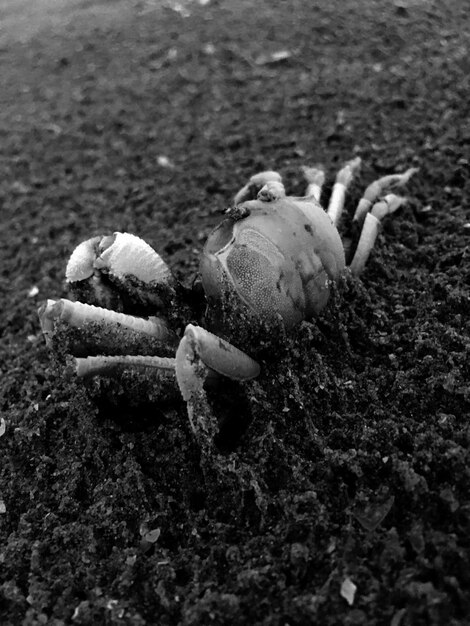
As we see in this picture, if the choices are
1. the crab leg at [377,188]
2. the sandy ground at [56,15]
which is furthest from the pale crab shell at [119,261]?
the sandy ground at [56,15]

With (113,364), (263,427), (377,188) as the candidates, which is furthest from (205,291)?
(377,188)

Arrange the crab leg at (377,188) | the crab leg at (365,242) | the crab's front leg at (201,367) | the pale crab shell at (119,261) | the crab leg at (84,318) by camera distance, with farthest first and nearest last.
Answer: the crab leg at (377,188), the crab leg at (365,242), the pale crab shell at (119,261), the crab leg at (84,318), the crab's front leg at (201,367)

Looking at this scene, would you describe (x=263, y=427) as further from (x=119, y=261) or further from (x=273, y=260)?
(x=119, y=261)

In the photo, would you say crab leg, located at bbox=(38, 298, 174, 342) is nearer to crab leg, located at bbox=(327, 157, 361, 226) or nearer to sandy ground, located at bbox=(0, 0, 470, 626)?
sandy ground, located at bbox=(0, 0, 470, 626)

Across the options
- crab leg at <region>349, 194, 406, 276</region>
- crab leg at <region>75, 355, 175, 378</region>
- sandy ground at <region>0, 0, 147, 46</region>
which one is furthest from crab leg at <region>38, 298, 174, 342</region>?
sandy ground at <region>0, 0, 147, 46</region>

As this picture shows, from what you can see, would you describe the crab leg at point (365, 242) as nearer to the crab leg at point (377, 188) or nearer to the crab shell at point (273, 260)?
the crab leg at point (377, 188)
